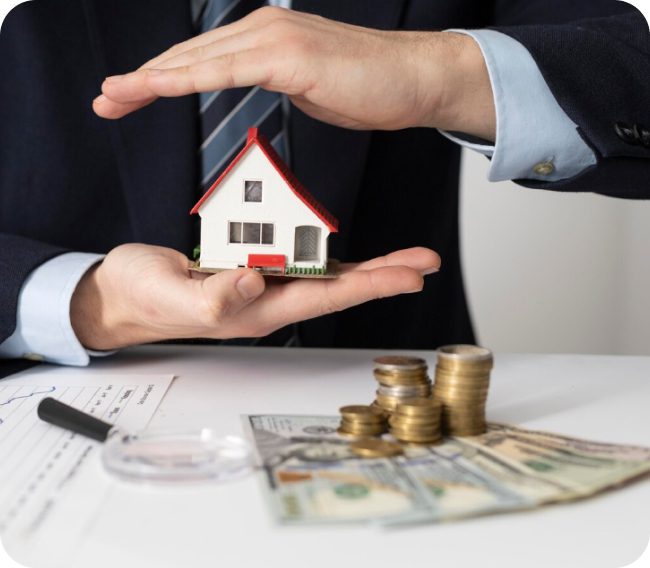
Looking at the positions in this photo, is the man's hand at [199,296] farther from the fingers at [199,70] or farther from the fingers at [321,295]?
the fingers at [199,70]

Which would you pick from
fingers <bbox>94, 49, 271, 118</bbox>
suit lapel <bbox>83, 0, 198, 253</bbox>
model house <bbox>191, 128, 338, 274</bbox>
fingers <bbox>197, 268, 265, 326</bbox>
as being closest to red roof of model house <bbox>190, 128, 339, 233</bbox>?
model house <bbox>191, 128, 338, 274</bbox>

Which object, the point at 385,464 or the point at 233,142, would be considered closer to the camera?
the point at 385,464

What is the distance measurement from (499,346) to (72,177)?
106 inches

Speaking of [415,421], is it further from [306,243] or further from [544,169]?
[544,169]

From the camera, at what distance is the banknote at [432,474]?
0.81 metres

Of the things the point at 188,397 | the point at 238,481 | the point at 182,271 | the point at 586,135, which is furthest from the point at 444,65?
the point at 238,481

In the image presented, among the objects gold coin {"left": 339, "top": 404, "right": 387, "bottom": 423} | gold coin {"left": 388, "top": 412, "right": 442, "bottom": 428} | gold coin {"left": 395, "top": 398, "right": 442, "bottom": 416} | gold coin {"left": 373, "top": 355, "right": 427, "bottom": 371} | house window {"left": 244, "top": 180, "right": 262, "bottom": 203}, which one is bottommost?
gold coin {"left": 339, "top": 404, "right": 387, "bottom": 423}

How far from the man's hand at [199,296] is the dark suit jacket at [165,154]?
17 centimetres

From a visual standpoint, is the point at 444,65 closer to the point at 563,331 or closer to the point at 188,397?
the point at 188,397

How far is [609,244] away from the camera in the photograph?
4043 millimetres

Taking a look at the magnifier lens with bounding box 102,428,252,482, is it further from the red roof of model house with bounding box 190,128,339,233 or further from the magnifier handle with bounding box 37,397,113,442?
the red roof of model house with bounding box 190,128,339,233

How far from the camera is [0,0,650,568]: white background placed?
388 centimetres

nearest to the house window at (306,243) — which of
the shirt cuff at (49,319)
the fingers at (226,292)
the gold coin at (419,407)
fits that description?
the fingers at (226,292)

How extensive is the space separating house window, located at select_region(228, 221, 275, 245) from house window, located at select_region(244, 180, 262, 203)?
1.7 inches
